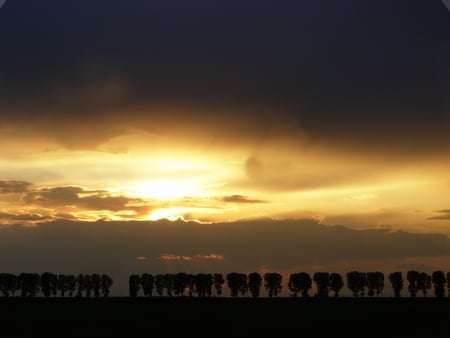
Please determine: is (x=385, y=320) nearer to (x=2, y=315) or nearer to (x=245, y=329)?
(x=245, y=329)

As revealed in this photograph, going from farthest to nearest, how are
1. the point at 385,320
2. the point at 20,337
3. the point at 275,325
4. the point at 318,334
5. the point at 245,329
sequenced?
the point at 385,320, the point at 275,325, the point at 245,329, the point at 318,334, the point at 20,337

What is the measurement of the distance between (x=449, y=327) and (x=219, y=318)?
31591mm

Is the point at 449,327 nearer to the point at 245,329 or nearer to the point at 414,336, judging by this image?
the point at 414,336

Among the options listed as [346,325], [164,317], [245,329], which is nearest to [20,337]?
[245,329]

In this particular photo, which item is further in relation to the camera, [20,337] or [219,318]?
[219,318]

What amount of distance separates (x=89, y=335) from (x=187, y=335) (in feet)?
34.6

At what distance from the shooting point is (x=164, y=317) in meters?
97.4

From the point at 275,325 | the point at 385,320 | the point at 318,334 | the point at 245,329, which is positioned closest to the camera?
the point at 318,334

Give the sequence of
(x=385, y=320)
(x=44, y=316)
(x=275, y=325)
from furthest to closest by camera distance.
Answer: (x=44, y=316) < (x=385, y=320) < (x=275, y=325)

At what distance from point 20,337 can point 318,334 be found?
31825 millimetres

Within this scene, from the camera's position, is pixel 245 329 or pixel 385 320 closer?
pixel 245 329

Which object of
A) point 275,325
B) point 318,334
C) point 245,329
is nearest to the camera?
point 318,334

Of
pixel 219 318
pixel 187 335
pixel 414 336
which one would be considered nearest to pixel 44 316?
pixel 219 318

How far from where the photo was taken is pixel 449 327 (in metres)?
79.8
